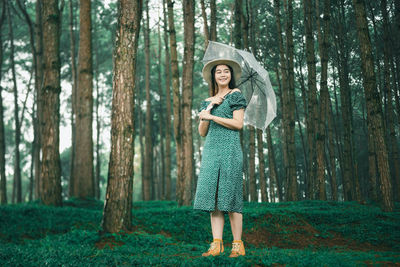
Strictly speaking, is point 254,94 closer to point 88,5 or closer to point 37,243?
point 37,243

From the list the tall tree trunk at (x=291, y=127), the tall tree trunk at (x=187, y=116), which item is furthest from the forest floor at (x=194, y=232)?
the tall tree trunk at (x=291, y=127)

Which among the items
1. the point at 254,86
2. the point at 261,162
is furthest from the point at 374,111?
the point at 261,162

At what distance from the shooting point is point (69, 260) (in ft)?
12.8

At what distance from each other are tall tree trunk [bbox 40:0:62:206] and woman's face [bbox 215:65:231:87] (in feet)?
17.7

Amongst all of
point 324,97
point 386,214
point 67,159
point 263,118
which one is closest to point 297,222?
point 386,214

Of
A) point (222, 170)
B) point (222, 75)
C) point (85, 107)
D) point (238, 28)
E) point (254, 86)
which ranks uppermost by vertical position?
point (238, 28)

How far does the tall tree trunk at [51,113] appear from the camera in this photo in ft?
27.1

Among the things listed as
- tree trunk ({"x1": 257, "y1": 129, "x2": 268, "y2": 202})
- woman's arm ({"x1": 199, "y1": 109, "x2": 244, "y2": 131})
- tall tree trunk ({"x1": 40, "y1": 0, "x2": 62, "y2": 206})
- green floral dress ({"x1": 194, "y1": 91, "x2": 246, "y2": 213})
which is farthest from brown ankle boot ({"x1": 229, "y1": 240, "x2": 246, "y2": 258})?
tree trunk ({"x1": 257, "y1": 129, "x2": 268, "y2": 202})

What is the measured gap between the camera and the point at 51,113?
8469 millimetres

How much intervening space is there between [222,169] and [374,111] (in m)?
5.52

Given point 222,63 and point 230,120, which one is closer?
point 230,120

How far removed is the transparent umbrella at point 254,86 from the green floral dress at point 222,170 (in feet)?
2.77

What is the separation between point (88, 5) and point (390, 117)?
1093cm

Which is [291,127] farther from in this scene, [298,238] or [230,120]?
[230,120]
